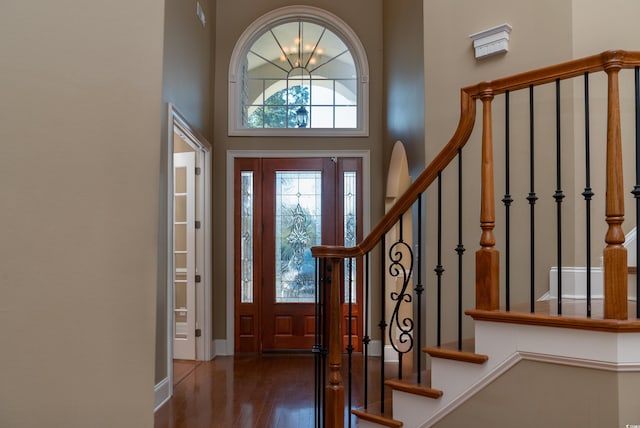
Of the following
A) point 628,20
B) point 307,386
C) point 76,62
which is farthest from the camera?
point 307,386

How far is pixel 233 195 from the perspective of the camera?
6.35 metres

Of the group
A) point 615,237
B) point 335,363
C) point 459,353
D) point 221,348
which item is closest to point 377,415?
point 335,363

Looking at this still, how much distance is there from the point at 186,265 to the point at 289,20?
3.14 m

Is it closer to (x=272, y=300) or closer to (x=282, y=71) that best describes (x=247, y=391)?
(x=272, y=300)

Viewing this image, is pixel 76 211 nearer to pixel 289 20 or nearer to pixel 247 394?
pixel 247 394

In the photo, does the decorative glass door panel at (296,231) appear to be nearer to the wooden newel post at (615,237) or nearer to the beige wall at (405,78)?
the beige wall at (405,78)

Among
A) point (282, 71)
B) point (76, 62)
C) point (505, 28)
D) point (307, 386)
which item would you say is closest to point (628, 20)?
point (505, 28)

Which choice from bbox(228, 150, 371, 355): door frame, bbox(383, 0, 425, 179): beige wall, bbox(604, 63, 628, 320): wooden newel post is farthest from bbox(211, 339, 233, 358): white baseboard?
bbox(604, 63, 628, 320): wooden newel post

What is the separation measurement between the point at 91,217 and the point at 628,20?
9.35 ft

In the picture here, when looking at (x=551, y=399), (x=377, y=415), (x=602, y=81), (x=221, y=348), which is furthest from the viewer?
(x=221, y=348)

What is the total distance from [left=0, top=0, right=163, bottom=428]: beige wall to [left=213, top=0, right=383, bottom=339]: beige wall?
409cm

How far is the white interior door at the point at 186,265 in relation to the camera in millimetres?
5848

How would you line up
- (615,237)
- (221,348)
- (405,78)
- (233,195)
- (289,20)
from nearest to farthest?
(615,237)
(405,78)
(221,348)
(233,195)
(289,20)

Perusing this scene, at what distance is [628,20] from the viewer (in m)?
2.93
